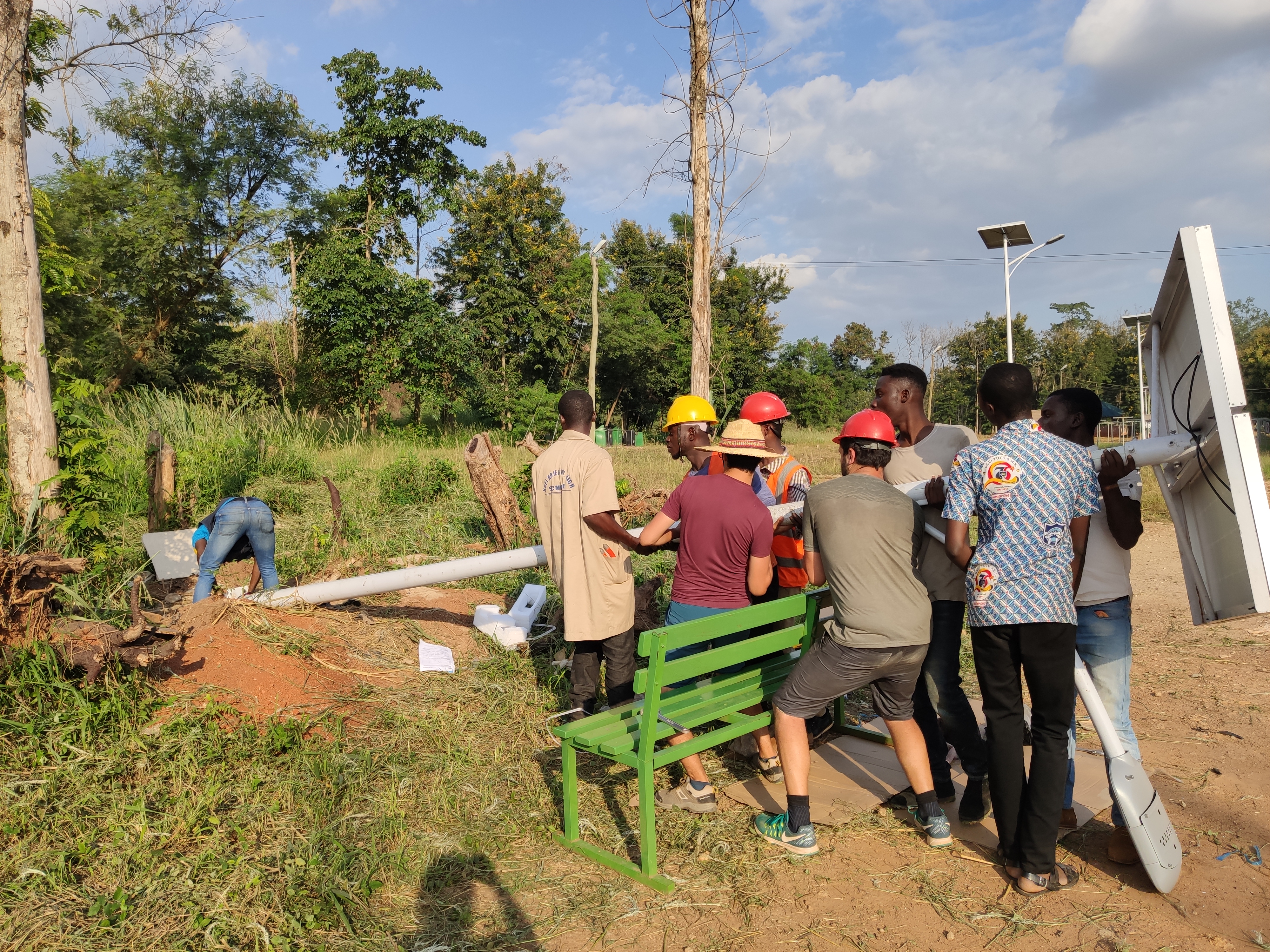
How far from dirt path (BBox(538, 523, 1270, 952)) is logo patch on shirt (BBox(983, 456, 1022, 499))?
1.65 meters

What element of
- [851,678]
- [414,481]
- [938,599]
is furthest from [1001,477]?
[414,481]

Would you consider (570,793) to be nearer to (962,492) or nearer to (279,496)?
(962,492)

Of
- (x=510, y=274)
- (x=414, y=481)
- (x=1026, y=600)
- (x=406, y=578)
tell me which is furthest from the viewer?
(x=510, y=274)

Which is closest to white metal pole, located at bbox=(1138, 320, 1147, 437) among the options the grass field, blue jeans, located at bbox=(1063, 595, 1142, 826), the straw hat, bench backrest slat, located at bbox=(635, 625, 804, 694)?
blue jeans, located at bbox=(1063, 595, 1142, 826)

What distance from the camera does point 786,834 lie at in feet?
11.8

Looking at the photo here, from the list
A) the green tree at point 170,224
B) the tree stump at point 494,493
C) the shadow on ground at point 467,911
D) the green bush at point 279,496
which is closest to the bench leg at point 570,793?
the shadow on ground at point 467,911

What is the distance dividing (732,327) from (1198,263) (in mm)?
38673

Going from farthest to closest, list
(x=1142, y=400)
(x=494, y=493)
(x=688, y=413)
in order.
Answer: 1. (x=1142, y=400)
2. (x=494, y=493)
3. (x=688, y=413)

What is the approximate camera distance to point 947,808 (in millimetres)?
3992

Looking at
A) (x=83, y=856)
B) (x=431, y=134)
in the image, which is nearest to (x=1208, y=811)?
(x=83, y=856)

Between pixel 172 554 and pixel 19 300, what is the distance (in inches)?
82.9

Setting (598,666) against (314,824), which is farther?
(598,666)

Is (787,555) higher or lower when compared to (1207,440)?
lower

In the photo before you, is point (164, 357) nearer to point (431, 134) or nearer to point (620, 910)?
point (431, 134)
